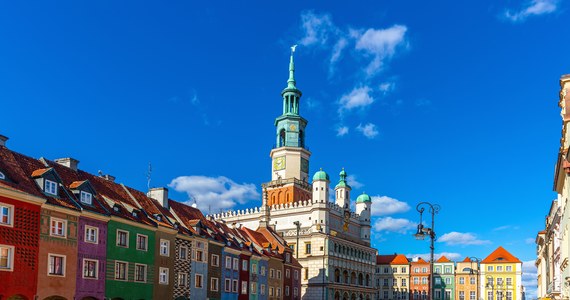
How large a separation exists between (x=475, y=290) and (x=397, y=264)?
58.1ft

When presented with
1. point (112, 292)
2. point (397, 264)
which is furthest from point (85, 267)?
point (397, 264)

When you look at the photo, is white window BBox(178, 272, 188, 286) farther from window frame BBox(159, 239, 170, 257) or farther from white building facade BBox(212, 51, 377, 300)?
white building facade BBox(212, 51, 377, 300)

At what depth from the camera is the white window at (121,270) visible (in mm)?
48284

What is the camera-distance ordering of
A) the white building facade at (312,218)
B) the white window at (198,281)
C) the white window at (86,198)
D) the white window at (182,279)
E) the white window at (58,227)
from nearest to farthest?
the white window at (58,227) → the white window at (86,198) → the white window at (182,279) → the white window at (198,281) → the white building facade at (312,218)

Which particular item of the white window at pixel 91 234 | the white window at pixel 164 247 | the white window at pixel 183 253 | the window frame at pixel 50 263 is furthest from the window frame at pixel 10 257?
the white window at pixel 183 253

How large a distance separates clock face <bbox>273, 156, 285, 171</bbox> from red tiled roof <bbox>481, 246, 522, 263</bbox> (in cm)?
5430

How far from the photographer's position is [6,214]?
126ft

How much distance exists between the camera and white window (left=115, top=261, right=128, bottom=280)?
48.3 m

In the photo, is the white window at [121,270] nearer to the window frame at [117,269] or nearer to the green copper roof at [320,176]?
the window frame at [117,269]

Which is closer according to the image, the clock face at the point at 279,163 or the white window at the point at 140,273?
the white window at the point at 140,273

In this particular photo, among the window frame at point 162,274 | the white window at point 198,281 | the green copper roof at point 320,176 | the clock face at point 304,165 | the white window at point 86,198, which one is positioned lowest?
the white window at point 198,281

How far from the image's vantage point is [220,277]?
64.8 m

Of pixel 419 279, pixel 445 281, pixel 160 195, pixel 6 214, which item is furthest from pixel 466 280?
pixel 6 214

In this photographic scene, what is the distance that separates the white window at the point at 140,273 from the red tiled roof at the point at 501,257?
105m
